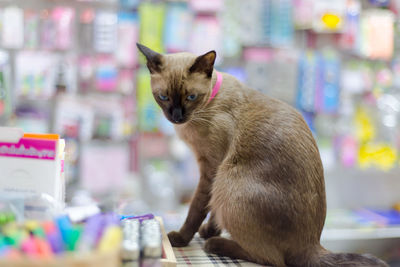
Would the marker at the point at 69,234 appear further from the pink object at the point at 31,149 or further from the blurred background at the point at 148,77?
the blurred background at the point at 148,77

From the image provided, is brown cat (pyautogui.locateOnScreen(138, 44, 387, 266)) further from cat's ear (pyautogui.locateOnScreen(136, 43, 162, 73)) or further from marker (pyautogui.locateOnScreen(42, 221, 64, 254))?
marker (pyautogui.locateOnScreen(42, 221, 64, 254))

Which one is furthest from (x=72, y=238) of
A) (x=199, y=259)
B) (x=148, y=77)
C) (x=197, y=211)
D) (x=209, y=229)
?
(x=148, y=77)

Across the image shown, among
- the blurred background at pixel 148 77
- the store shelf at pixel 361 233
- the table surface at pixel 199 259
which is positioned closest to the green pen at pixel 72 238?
the table surface at pixel 199 259

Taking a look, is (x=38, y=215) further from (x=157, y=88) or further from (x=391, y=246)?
(x=391, y=246)

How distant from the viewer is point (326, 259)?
108 centimetres

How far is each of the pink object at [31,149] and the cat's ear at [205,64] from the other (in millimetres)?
511

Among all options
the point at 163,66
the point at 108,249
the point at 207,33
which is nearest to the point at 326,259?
the point at 108,249

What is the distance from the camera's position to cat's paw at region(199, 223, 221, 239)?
1.40 metres

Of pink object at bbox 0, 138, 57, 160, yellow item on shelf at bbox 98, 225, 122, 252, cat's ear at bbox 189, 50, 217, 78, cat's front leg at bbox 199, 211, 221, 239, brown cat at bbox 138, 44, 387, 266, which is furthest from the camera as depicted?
cat's front leg at bbox 199, 211, 221, 239

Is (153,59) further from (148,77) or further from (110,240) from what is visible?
(148,77)

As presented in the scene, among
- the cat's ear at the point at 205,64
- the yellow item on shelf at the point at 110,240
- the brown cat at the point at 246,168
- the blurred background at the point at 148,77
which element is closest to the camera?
the yellow item on shelf at the point at 110,240

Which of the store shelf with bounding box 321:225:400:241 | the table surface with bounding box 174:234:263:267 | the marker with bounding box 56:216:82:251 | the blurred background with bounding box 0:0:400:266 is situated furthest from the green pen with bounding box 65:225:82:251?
the store shelf with bounding box 321:225:400:241

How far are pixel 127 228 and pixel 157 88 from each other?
0.52m

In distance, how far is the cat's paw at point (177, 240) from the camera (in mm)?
1273
